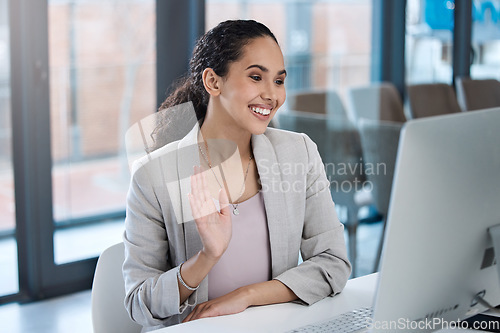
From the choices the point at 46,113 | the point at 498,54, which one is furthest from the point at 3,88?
the point at 498,54

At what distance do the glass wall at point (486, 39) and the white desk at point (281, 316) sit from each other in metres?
3.74

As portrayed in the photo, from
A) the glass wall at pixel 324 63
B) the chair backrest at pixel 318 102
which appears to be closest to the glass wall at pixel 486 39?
the glass wall at pixel 324 63

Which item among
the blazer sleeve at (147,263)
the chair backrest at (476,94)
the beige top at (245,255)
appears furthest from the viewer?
the chair backrest at (476,94)

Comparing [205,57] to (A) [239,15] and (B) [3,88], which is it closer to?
(B) [3,88]

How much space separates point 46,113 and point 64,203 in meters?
0.48

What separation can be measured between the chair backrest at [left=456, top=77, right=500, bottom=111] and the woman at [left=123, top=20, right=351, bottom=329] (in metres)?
3.04

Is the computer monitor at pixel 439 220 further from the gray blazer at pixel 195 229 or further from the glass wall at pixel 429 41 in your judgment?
the glass wall at pixel 429 41

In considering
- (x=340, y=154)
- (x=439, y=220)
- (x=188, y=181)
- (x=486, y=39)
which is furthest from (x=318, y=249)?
(x=486, y=39)

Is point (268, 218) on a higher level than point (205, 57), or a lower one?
lower

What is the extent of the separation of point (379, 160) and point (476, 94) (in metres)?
1.52

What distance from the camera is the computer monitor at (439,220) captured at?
95 centimetres

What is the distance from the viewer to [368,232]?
3.90m

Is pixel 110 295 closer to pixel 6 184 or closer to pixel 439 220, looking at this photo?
pixel 439 220

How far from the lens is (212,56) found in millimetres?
1632
